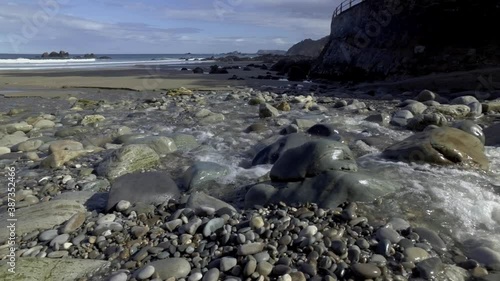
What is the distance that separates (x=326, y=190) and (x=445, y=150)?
1.74 m

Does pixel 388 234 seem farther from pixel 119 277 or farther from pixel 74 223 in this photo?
pixel 74 223

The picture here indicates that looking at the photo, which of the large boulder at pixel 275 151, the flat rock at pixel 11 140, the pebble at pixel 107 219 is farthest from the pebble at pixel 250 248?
Answer: the flat rock at pixel 11 140

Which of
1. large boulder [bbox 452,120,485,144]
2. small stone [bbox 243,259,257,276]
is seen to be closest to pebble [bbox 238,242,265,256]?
small stone [bbox 243,259,257,276]

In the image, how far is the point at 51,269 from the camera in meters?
2.36

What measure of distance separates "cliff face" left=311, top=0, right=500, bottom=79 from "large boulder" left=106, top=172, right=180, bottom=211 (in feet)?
36.4

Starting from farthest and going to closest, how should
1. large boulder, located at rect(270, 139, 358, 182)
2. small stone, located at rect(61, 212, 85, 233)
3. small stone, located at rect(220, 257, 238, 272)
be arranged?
large boulder, located at rect(270, 139, 358, 182) < small stone, located at rect(61, 212, 85, 233) < small stone, located at rect(220, 257, 238, 272)

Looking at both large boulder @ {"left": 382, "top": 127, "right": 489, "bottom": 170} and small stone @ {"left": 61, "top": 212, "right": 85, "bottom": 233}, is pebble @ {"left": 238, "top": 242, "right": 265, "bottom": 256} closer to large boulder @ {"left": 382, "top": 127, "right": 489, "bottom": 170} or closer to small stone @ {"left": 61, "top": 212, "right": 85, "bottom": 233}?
small stone @ {"left": 61, "top": 212, "right": 85, "bottom": 233}

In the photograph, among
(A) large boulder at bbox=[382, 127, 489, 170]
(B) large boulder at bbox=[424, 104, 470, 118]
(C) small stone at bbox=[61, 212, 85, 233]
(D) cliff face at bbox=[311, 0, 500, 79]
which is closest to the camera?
(C) small stone at bbox=[61, 212, 85, 233]

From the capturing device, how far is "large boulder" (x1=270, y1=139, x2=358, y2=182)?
3.50 metres

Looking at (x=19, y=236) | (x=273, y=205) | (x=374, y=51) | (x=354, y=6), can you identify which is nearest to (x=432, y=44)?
(x=374, y=51)

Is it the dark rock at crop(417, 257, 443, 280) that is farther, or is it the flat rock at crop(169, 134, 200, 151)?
the flat rock at crop(169, 134, 200, 151)

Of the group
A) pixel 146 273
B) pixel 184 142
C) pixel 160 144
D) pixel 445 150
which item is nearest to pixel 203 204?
pixel 146 273

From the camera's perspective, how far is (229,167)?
4.61 metres

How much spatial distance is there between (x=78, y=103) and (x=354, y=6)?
44.7 feet
